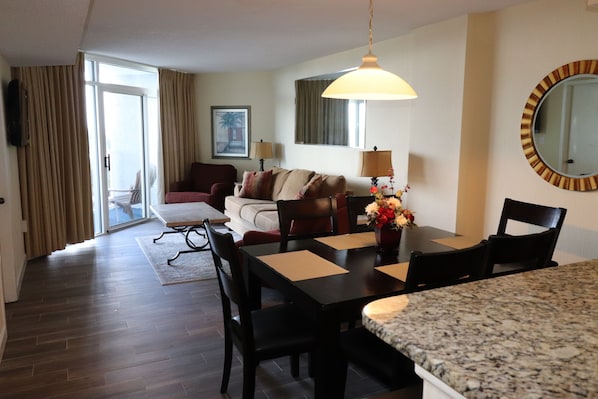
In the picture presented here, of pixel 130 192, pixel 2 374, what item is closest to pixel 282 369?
pixel 2 374

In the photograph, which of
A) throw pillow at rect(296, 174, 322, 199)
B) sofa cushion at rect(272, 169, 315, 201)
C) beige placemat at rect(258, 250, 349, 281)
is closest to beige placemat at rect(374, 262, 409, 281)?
beige placemat at rect(258, 250, 349, 281)

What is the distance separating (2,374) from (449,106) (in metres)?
4.03

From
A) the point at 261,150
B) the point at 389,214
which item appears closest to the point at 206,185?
the point at 261,150

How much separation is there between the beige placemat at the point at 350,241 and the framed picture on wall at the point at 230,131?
5.34 m

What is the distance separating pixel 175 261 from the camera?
5164 millimetres

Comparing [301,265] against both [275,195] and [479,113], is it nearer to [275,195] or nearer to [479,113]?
[479,113]

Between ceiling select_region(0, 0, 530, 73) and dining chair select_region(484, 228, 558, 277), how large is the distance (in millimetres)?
2239

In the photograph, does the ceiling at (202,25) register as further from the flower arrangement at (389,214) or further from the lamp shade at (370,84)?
the flower arrangement at (389,214)

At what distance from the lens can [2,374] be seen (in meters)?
2.79

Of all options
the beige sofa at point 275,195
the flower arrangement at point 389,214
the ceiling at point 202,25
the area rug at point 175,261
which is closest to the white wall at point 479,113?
the ceiling at point 202,25

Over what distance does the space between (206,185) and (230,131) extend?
3.84 feet

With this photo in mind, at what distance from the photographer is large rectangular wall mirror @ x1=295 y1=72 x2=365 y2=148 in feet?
19.6

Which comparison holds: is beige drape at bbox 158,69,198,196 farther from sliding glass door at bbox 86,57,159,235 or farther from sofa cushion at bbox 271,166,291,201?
sofa cushion at bbox 271,166,291,201

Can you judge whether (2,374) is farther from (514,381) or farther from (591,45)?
(591,45)
